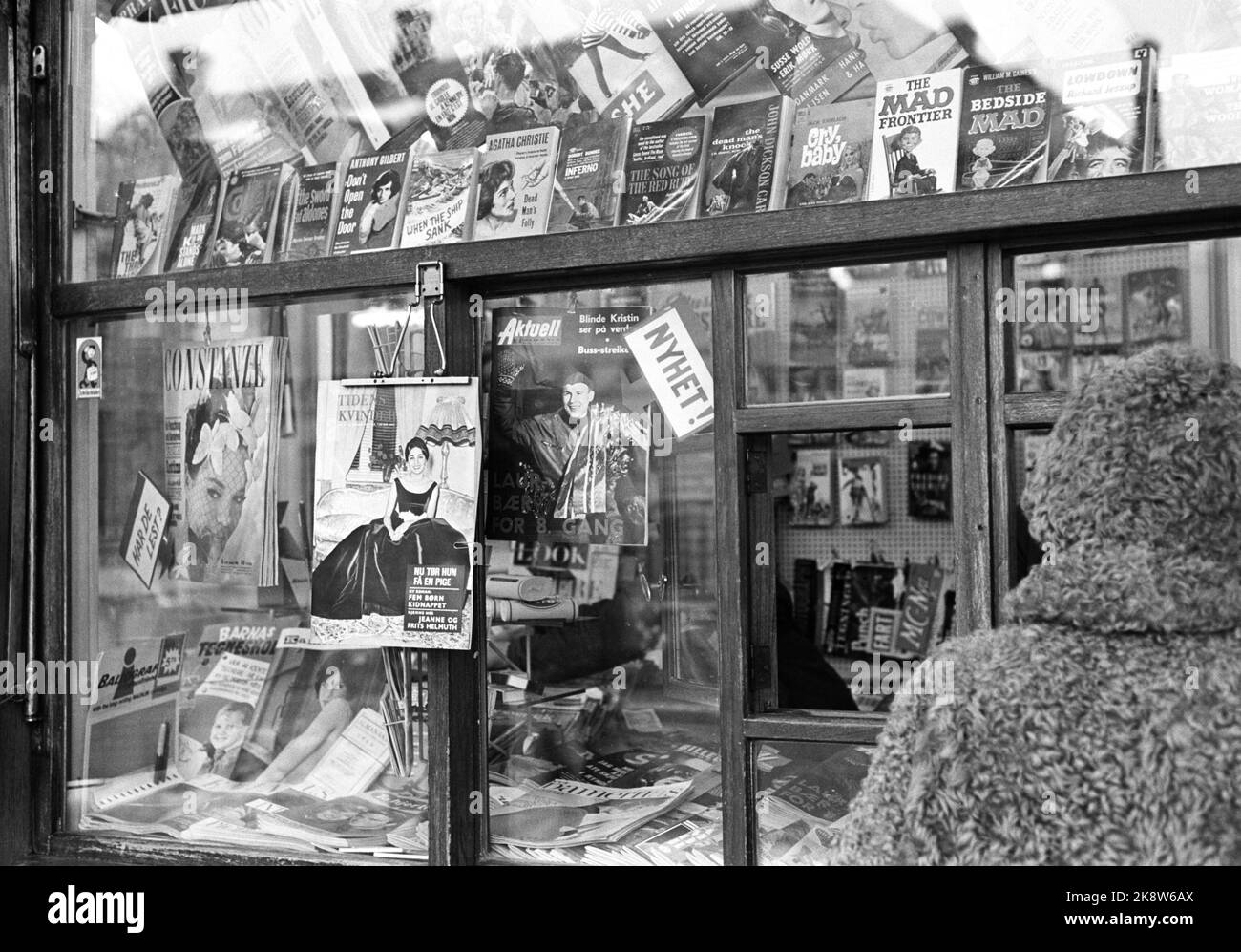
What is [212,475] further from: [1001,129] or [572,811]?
[1001,129]

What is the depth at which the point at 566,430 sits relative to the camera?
3.22m

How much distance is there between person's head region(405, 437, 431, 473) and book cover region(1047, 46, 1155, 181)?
1.68 metres

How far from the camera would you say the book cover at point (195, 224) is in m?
3.60

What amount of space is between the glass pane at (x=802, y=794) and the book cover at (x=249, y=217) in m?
2.00

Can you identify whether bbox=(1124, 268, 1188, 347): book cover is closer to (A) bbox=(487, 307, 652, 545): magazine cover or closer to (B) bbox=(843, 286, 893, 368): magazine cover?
(B) bbox=(843, 286, 893, 368): magazine cover

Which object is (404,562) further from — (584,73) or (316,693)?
(584,73)

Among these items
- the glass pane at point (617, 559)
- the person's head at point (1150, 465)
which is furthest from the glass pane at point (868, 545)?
the person's head at point (1150, 465)

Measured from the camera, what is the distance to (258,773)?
3.52 meters

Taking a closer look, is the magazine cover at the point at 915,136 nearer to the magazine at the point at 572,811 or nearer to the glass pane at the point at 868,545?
the magazine at the point at 572,811

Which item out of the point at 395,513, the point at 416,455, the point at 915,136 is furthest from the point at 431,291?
the point at 915,136

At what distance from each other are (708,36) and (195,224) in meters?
1.63

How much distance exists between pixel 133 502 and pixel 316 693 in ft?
2.79

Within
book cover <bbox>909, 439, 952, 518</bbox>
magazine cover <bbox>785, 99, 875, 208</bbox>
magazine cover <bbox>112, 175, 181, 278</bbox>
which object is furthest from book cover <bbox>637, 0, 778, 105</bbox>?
book cover <bbox>909, 439, 952, 518</bbox>

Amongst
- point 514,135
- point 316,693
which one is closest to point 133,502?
point 316,693
